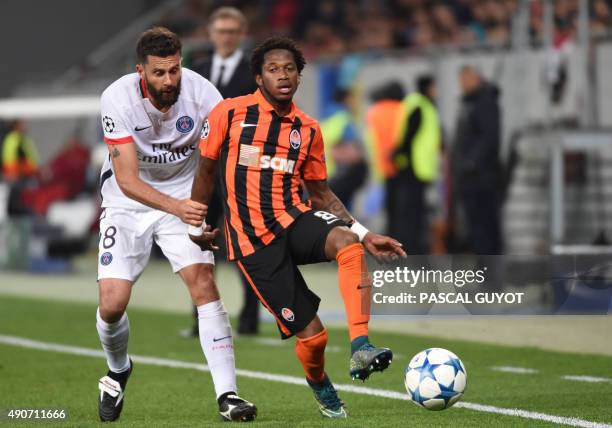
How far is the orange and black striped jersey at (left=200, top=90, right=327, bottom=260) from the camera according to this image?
668cm

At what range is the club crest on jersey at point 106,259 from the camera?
23.3ft

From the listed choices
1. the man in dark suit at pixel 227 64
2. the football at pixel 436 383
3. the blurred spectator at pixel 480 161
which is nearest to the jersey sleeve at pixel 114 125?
the football at pixel 436 383

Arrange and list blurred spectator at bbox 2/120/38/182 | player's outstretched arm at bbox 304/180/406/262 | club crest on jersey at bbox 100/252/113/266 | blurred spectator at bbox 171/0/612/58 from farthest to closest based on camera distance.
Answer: blurred spectator at bbox 2/120/38/182 < blurred spectator at bbox 171/0/612/58 < club crest on jersey at bbox 100/252/113/266 < player's outstretched arm at bbox 304/180/406/262

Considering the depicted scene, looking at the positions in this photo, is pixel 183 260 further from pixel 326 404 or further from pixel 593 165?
pixel 593 165

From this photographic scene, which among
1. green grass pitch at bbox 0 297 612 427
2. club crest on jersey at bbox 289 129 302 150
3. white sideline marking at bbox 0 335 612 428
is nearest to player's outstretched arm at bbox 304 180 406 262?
club crest on jersey at bbox 289 129 302 150

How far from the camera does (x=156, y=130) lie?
7109 mm

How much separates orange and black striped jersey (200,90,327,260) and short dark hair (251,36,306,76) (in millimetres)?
171

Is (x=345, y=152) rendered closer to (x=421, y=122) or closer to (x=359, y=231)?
(x=421, y=122)

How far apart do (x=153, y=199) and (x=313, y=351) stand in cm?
108

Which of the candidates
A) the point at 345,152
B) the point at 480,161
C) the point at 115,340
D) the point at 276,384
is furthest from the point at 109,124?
the point at 345,152

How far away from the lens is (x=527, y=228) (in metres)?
17.5

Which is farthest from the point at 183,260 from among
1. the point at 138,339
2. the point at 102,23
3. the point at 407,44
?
the point at 102,23

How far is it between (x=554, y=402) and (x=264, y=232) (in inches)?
74.8

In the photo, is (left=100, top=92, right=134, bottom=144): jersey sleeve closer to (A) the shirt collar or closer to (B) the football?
(A) the shirt collar
